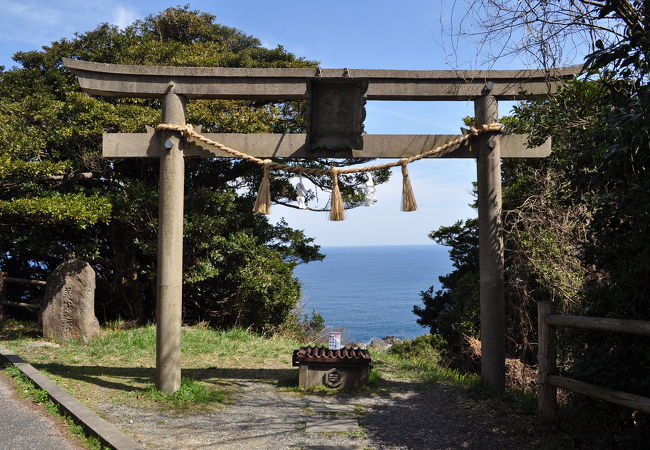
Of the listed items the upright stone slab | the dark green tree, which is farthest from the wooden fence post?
the upright stone slab

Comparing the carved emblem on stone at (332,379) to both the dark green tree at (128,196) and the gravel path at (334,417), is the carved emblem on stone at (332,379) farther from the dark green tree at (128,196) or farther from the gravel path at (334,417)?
the dark green tree at (128,196)

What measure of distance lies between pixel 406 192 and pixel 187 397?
331 cm

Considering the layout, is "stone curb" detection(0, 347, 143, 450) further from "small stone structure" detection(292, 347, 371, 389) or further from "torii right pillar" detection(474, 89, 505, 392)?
"torii right pillar" detection(474, 89, 505, 392)

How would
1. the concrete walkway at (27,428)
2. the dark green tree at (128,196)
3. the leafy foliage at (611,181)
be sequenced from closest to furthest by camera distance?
1. the leafy foliage at (611,181)
2. the concrete walkway at (27,428)
3. the dark green tree at (128,196)

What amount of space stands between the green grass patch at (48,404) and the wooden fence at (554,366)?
12.9 ft

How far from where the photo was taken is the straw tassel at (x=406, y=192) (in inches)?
222

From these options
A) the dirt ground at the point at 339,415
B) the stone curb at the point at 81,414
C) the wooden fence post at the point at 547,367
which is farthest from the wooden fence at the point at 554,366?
the stone curb at the point at 81,414

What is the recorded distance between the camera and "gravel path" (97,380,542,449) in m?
4.41

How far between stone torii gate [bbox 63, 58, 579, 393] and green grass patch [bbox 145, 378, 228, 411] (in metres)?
0.11

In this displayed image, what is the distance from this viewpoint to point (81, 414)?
15.6 ft

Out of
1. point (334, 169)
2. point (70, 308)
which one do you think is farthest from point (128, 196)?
point (334, 169)

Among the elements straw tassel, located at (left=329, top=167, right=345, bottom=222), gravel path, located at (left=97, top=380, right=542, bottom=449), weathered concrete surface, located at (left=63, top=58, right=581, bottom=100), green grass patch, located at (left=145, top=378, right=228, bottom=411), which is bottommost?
gravel path, located at (left=97, top=380, right=542, bottom=449)

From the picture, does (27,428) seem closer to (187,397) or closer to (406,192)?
(187,397)

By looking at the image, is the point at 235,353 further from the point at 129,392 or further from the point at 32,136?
the point at 32,136
